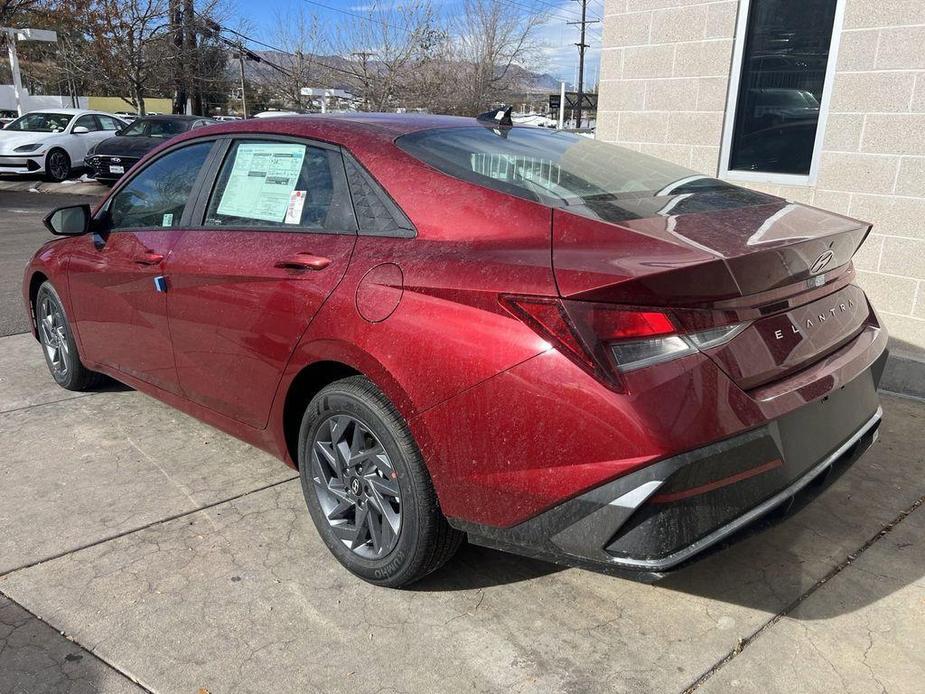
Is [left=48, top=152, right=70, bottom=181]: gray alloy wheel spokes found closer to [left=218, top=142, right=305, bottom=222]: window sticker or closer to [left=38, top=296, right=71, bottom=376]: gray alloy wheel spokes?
[left=38, top=296, right=71, bottom=376]: gray alloy wheel spokes

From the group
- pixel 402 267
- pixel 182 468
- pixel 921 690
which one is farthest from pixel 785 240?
pixel 182 468

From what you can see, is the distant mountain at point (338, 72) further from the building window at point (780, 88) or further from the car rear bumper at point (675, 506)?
the car rear bumper at point (675, 506)

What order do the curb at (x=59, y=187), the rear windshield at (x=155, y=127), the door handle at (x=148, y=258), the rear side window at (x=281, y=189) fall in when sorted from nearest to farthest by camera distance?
1. the rear side window at (x=281, y=189)
2. the door handle at (x=148, y=258)
3. the rear windshield at (x=155, y=127)
4. the curb at (x=59, y=187)

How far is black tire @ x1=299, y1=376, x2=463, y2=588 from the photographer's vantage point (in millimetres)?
2473

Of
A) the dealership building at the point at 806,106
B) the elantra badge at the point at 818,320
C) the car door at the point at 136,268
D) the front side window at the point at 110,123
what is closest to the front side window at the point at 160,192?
the car door at the point at 136,268

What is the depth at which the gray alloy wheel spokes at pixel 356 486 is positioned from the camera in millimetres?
2654

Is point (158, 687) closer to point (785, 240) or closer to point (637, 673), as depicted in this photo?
point (637, 673)

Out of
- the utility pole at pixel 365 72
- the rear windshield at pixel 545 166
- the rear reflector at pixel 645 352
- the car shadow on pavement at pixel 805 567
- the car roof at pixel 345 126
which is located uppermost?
the utility pole at pixel 365 72

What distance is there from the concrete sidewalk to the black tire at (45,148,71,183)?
16.7 metres

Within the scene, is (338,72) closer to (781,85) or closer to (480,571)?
(781,85)

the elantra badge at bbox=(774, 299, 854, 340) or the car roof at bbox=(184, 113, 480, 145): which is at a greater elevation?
the car roof at bbox=(184, 113, 480, 145)

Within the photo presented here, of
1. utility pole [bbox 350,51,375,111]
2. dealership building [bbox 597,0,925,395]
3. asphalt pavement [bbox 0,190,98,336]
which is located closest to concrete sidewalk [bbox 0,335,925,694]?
dealership building [bbox 597,0,925,395]

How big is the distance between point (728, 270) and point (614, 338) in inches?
15.2

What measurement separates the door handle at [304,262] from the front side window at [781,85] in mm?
3965
